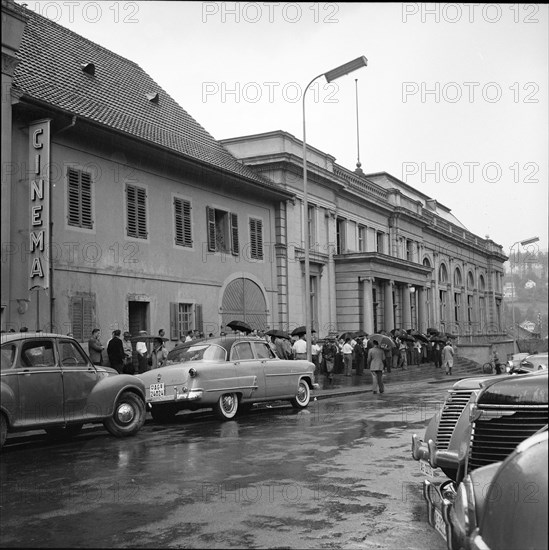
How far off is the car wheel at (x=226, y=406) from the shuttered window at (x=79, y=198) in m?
8.08

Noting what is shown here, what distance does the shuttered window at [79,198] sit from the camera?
20.8 metres

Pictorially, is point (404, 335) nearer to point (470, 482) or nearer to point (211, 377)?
point (211, 377)

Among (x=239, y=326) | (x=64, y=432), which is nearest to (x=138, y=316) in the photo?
(x=239, y=326)

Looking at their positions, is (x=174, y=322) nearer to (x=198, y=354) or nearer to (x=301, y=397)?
(x=301, y=397)

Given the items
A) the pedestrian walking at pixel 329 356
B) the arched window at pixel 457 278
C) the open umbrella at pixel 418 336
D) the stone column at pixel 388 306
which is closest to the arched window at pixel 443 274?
the arched window at pixel 457 278

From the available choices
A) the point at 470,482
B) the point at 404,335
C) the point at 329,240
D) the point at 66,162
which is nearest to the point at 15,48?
the point at 66,162

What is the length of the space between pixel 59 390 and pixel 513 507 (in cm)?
957

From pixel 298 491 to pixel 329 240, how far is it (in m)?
30.1

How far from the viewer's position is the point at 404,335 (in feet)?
123

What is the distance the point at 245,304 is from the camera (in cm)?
2936

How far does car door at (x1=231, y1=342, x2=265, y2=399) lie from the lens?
15.6 m

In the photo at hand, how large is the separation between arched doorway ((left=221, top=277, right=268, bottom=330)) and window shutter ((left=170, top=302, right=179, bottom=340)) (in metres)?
3.01

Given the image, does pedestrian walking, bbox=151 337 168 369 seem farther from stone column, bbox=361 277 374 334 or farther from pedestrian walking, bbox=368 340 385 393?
stone column, bbox=361 277 374 334

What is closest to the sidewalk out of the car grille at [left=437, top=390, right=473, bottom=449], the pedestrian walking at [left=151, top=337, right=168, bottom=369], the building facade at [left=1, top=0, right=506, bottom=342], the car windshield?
the building facade at [left=1, top=0, right=506, bottom=342]
